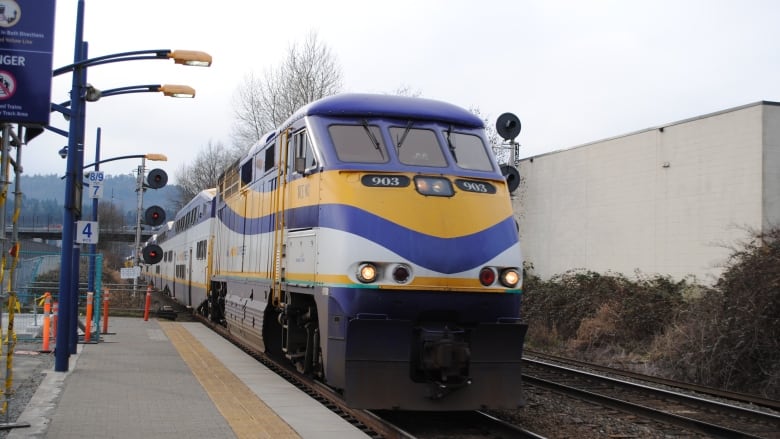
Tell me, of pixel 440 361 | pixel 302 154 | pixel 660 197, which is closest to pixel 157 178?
pixel 660 197

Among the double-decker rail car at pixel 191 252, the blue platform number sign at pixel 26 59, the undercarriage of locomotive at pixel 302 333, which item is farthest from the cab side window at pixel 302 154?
the double-decker rail car at pixel 191 252

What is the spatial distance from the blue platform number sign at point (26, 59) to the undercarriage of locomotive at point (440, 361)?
445 centimetres

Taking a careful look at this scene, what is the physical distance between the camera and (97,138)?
24.5 metres

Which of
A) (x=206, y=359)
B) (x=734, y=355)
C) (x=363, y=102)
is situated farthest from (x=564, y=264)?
(x=363, y=102)

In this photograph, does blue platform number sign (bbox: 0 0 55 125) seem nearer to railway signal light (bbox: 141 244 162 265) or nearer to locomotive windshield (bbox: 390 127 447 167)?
locomotive windshield (bbox: 390 127 447 167)

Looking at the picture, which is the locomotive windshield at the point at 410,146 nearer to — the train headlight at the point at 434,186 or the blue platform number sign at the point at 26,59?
the train headlight at the point at 434,186

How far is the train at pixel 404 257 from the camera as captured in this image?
Result: 812 centimetres

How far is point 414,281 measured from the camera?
8172 millimetres

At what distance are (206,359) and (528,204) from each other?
53.5ft

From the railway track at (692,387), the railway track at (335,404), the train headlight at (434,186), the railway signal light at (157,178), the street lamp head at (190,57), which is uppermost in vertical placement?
the street lamp head at (190,57)

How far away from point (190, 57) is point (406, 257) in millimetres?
6022

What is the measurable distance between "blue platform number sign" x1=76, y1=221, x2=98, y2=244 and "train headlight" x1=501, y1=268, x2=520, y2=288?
8.33 metres

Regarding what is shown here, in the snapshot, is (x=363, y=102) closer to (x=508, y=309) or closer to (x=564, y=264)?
(x=508, y=309)

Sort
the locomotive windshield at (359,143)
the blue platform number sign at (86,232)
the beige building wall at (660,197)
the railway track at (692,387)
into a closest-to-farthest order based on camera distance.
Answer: the locomotive windshield at (359,143), the railway track at (692,387), the blue platform number sign at (86,232), the beige building wall at (660,197)
